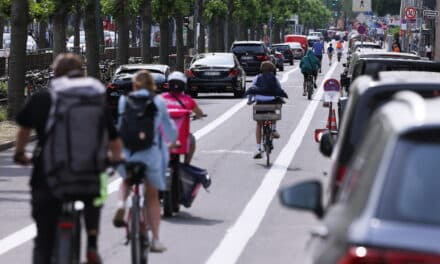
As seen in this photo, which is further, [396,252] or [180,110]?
[180,110]

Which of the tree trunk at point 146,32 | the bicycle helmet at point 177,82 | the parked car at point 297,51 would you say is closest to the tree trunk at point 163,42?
the tree trunk at point 146,32

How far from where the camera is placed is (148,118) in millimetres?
11477

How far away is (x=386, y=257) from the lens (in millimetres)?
5375

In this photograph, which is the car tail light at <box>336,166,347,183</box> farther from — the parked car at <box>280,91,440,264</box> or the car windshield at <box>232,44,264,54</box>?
the car windshield at <box>232,44,264,54</box>

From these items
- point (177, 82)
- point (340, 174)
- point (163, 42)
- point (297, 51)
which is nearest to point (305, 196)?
point (340, 174)

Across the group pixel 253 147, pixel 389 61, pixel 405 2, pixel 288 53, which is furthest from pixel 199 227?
pixel 405 2

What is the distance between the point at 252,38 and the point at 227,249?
364 feet

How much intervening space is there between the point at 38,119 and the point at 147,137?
7.77 ft

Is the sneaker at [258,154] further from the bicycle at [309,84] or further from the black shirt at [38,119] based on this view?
the bicycle at [309,84]

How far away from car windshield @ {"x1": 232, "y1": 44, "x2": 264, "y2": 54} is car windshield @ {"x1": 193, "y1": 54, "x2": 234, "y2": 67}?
16.8 metres

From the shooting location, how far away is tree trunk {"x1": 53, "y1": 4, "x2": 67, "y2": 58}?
40469mm

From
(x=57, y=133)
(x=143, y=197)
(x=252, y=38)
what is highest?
(x=57, y=133)

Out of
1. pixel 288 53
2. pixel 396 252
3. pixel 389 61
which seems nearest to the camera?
pixel 396 252

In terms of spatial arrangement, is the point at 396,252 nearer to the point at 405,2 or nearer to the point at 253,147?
the point at 253,147
